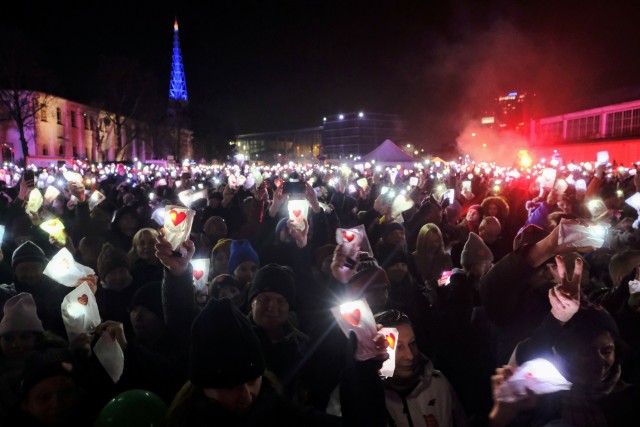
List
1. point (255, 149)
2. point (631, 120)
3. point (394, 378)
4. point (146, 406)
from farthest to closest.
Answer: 1. point (255, 149)
2. point (631, 120)
3. point (394, 378)
4. point (146, 406)

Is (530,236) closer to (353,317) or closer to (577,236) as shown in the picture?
(577,236)

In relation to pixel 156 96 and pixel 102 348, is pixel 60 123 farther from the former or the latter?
pixel 102 348

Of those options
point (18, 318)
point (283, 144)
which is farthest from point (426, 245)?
point (283, 144)

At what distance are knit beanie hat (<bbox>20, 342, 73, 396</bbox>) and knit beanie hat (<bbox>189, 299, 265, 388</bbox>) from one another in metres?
1.12

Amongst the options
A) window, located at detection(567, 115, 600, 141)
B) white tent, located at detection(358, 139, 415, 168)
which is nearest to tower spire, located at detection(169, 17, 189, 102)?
window, located at detection(567, 115, 600, 141)

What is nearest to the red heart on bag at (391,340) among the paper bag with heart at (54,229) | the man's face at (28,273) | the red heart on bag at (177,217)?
the red heart on bag at (177,217)

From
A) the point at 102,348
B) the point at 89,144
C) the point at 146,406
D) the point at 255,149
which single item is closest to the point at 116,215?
the point at 102,348

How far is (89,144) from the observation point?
62344 mm

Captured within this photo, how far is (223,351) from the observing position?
6.67 ft

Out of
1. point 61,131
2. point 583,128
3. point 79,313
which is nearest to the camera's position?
point 79,313

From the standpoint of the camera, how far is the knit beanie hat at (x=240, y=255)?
5.03 m

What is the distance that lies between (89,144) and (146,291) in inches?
2562

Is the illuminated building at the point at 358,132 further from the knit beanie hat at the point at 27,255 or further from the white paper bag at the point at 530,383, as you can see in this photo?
the white paper bag at the point at 530,383

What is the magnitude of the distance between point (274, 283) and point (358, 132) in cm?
11424
